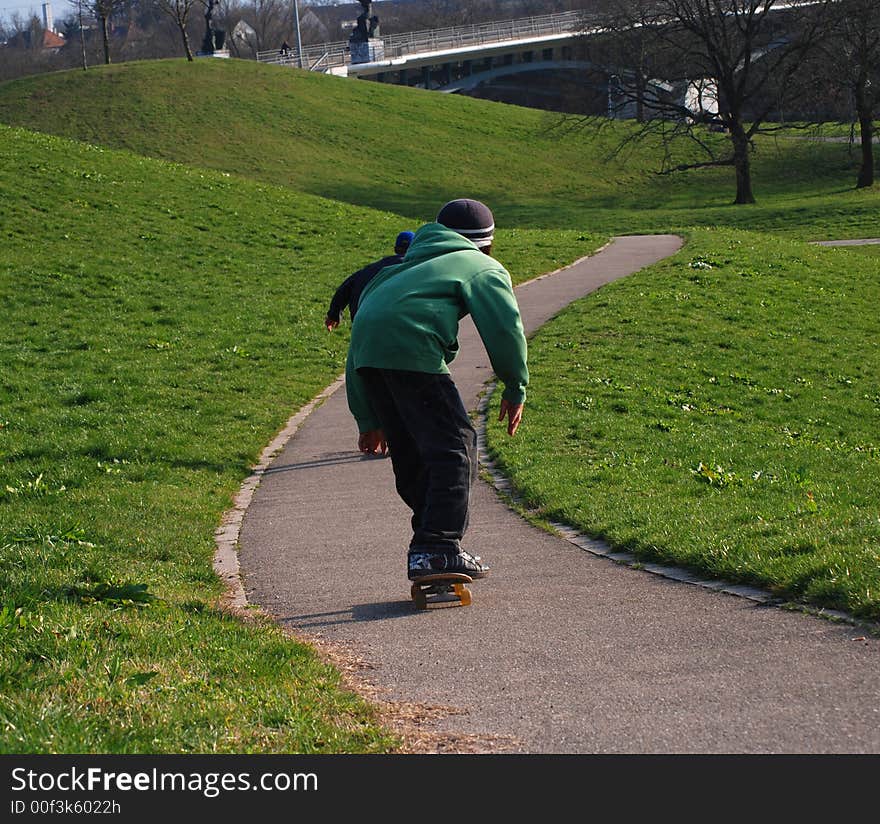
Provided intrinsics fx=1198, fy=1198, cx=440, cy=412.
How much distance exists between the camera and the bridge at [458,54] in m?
90.9

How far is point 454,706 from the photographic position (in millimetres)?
4727

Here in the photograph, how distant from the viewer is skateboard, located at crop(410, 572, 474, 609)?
6.19 meters

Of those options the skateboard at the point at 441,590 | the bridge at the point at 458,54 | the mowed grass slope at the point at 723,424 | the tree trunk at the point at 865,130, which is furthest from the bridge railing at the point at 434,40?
the skateboard at the point at 441,590

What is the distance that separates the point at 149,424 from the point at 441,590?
6848mm

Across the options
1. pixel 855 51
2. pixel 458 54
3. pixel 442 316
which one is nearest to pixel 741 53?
pixel 855 51

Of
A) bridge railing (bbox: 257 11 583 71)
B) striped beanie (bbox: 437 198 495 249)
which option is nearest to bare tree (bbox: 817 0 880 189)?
bridge railing (bbox: 257 11 583 71)

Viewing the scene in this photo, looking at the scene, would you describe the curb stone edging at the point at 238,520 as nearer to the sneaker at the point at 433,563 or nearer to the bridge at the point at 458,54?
the sneaker at the point at 433,563

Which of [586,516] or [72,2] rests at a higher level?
[72,2]

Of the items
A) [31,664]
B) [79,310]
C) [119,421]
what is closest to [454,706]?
[31,664]

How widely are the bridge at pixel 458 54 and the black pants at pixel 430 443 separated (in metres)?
83.4

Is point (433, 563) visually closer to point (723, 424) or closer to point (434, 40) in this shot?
point (723, 424)

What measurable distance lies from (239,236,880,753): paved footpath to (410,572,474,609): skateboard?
0.28 feet
